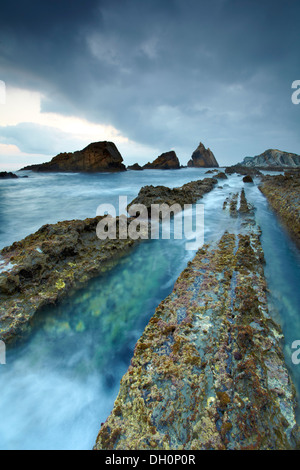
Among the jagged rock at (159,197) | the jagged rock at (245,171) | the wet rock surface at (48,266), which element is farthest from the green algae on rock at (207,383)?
the jagged rock at (245,171)

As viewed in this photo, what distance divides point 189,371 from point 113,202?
9.99 m

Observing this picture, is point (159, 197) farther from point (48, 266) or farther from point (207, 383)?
point (207, 383)

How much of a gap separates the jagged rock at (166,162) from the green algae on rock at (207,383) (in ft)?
180

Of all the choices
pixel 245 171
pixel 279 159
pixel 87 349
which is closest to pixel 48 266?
pixel 87 349

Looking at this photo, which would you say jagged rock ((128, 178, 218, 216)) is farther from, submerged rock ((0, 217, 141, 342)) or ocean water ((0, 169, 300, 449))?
ocean water ((0, 169, 300, 449))

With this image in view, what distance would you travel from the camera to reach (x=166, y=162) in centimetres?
5428

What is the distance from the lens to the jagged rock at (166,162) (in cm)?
5422

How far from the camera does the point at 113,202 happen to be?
11109 millimetres

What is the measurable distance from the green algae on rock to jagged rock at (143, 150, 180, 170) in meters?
54.9

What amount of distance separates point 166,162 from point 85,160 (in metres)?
27.7

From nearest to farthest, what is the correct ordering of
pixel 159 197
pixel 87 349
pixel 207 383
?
pixel 207 383 < pixel 87 349 < pixel 159 197

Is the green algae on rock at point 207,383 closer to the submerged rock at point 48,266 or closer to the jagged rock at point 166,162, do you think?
the submerged rock at point 48,266

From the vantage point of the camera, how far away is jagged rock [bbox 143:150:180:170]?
54.2 m

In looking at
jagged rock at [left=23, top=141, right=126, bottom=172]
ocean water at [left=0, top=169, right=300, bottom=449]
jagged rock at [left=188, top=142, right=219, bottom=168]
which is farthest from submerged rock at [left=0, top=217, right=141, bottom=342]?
jagged rock at [left=188, top=142, right=219, bottom=168]
